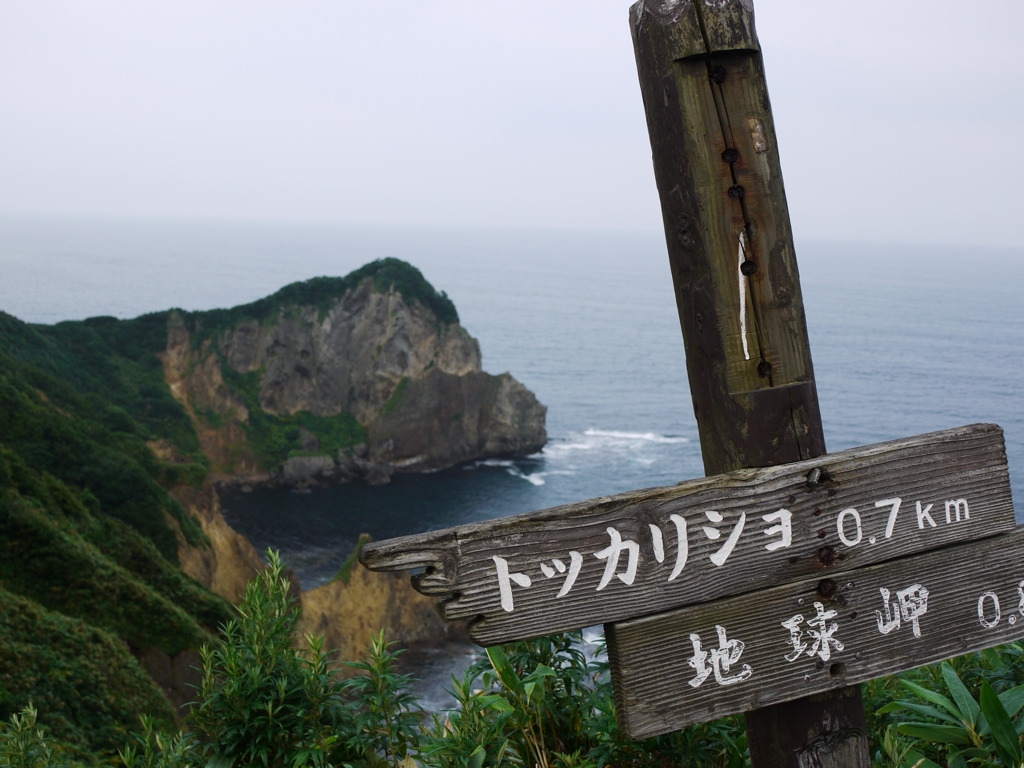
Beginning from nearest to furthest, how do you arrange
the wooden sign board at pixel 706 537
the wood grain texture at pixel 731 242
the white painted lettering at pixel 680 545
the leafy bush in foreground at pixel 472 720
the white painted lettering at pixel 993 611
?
the wooden sign board at pixel 706 537, the white painted lettering at pixel 680 545, the wood grain texture at pixel 731 242, the white painted lettering at pixel 993 611, the leafy bush in foreground at pixel 472 720

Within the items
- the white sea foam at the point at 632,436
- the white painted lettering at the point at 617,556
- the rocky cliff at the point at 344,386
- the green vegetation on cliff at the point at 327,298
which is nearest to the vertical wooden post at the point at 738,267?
the white painted lettering at the point at 617,556

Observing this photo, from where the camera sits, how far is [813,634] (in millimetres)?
2109

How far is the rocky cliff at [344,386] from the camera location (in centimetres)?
4759

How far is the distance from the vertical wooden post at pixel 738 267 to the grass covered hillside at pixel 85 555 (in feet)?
12.0

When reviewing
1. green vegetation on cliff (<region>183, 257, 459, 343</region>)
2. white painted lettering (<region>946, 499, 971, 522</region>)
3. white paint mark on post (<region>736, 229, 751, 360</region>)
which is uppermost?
green vegetation on cliff (<region>183, 257, 459, 343</region>)

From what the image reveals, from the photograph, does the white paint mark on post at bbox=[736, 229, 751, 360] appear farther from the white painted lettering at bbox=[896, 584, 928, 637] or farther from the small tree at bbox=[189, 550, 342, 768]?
the small tree at bbox=[189, 550, 342, 768]

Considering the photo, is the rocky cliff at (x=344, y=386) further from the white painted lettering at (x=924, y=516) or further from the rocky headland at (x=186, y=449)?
the white painted lettering at (x=924, y=516)

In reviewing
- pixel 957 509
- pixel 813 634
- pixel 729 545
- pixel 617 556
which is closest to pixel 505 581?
pixel 617 556

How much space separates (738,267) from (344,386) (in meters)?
49.7

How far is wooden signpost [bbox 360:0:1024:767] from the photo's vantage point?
6.46ft

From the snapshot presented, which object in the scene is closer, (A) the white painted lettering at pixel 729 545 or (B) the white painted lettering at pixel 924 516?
(A) the white painted lettering at pixel 729 545

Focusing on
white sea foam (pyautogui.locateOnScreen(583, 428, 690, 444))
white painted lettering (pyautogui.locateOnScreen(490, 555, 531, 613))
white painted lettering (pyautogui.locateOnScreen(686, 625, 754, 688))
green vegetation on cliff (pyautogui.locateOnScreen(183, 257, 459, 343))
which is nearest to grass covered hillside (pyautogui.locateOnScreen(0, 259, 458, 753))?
white painted lettering (pyautogui.locateOnScreen(490, 555, 531, 613))

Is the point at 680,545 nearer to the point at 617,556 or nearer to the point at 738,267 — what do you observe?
the point at 617,556

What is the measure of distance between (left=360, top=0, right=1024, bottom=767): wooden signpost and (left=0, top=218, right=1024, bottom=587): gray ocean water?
3393 cm
